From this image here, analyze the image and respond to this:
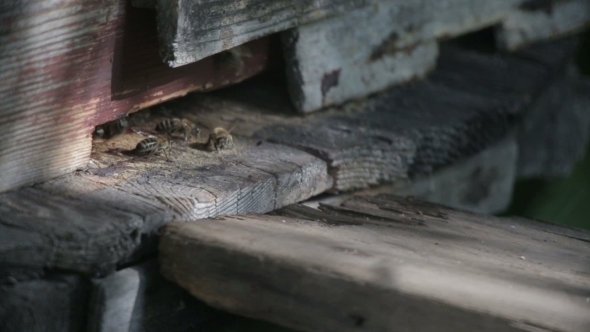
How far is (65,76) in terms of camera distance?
2236 mm

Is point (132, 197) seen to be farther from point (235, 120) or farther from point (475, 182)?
point (475, 182)

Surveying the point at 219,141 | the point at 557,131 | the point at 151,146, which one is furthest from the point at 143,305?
the point at 557,131

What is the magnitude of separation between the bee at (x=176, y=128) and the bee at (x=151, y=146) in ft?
0.37

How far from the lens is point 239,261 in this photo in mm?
1955

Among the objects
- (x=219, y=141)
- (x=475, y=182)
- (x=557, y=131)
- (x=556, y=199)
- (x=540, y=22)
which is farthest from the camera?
(x=556, y=199)

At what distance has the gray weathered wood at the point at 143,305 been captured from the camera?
1.99 m

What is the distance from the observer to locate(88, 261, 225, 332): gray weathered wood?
1.99 meters

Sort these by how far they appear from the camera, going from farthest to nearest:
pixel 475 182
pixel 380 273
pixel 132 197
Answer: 1. pixel 475 182
2. pixel 132 197
3. pixel 380 273

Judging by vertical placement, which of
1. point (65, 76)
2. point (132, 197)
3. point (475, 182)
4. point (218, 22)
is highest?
point (218, 22)

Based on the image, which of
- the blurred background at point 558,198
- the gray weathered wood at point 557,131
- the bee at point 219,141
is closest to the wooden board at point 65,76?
the bee at point 219,141

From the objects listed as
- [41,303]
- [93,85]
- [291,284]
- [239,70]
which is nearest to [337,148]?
[239,70]

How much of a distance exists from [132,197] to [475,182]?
1.69 metres

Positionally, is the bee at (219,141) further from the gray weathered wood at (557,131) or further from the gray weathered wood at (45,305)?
the gray weathered wood at (557,131)

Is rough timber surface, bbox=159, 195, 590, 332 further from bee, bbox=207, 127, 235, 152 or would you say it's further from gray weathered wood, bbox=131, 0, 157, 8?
gray weathered wood, bbox=131, 0, 157, 8
